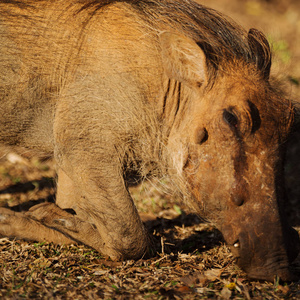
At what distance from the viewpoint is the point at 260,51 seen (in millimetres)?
3211

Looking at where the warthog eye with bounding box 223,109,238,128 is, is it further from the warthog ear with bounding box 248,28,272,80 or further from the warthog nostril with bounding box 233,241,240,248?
the warthog nostril with bounding box 233,241,240,248

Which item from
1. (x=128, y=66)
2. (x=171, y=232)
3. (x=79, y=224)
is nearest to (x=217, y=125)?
(x=128, y=66)

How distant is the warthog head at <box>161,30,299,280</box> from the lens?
2.74 m

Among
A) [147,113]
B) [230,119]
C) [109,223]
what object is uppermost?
[230,119]

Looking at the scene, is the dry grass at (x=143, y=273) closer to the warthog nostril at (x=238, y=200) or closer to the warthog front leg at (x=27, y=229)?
the warthog front leg at (x=27, y=229)

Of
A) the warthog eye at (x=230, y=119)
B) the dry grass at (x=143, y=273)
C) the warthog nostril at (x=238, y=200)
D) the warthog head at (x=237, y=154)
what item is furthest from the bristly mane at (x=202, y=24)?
the dry grass at (x=143, y=273)

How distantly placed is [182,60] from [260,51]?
65 cm

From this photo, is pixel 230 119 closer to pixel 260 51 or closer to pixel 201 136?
pixel 201 136

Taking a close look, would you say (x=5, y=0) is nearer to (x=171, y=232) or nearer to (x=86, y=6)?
(x=86, y=6)

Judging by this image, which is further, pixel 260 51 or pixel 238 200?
pixel 260 51

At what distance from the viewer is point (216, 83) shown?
2.94 m

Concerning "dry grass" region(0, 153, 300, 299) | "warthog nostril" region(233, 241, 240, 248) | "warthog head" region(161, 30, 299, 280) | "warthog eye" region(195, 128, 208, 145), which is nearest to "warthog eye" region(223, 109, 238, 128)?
"warthog head" region(161, 30, 299, 280)

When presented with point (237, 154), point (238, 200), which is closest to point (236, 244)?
point (238, 200)

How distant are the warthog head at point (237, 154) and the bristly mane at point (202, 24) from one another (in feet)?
0.40
